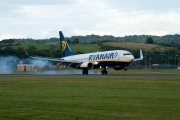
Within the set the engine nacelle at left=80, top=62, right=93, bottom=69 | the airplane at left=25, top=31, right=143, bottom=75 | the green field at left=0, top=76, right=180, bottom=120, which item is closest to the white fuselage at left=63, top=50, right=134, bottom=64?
the airplane at left=25, top=31, right=143, bottom=75

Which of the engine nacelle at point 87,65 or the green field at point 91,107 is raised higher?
the engine nacelle at point 87,65

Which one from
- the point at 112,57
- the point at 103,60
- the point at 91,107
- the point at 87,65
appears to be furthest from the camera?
the point at 87,65

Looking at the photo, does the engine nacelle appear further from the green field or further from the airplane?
the green field

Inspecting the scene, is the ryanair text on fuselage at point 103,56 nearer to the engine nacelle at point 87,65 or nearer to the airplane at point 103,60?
the airplane at point 103,60

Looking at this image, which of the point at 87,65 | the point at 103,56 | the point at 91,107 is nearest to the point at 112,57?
the point at 103,56

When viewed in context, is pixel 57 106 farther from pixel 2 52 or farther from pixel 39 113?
pixel 2 52

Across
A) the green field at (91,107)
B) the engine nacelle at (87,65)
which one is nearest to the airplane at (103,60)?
the engine nacelle at (87,65)

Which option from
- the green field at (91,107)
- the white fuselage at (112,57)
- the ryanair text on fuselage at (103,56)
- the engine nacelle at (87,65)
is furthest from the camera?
the engine nacelle at (87,65)

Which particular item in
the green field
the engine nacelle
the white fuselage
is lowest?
the green field

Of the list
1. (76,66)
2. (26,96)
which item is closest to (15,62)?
(76,66)

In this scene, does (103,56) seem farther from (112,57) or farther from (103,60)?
(112,57)

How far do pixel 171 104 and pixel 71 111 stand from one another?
637 cm

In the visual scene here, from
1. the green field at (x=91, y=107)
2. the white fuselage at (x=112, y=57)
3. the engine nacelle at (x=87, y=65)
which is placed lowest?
the green field at (x=91, y=107)

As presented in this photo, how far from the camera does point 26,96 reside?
1522 inches
